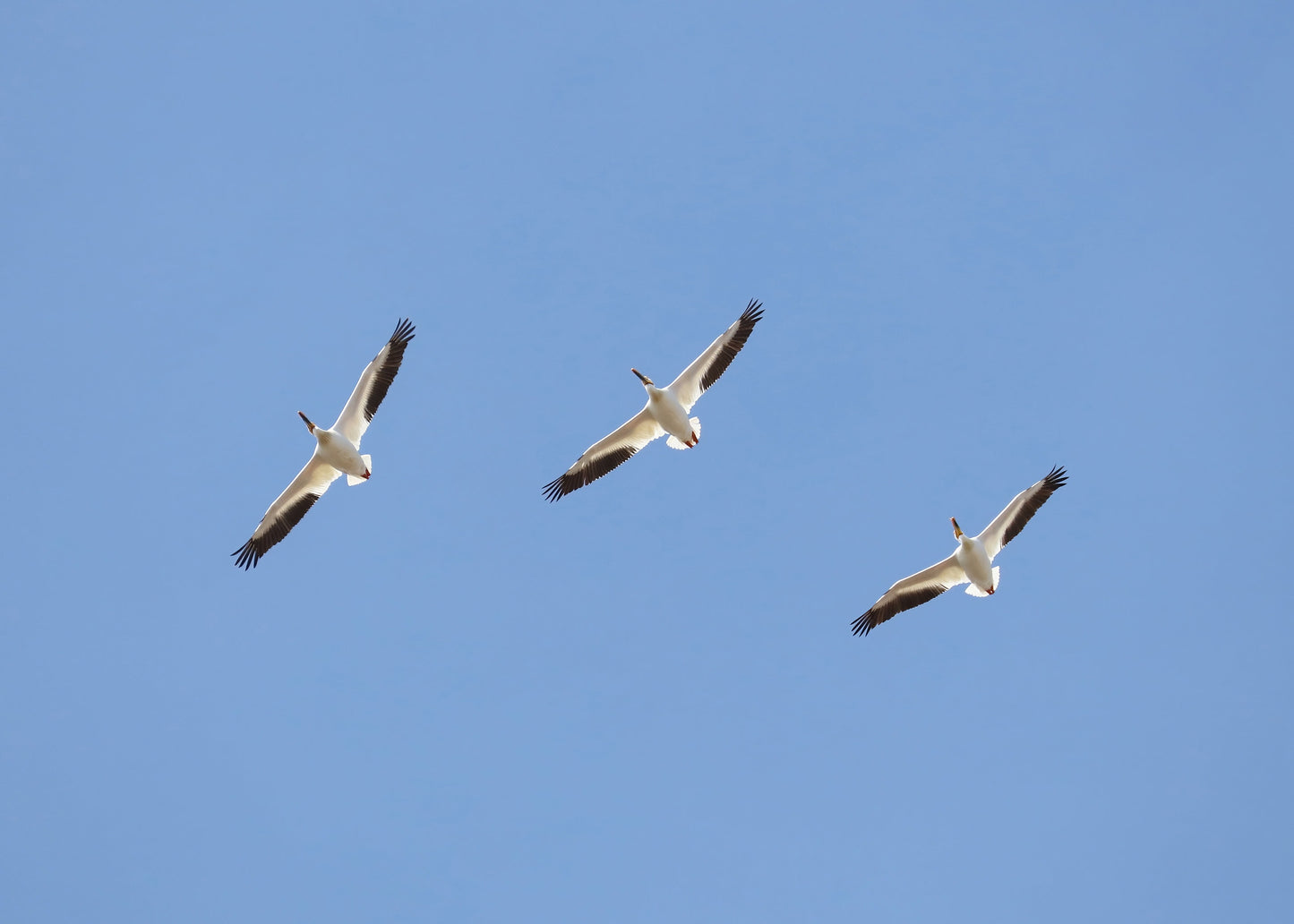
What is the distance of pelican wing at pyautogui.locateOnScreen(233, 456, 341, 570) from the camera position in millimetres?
20203

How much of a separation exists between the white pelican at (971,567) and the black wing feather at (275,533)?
941 centimetres

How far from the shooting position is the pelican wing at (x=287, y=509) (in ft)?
66.3

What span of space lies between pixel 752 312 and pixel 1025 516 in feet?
18.1

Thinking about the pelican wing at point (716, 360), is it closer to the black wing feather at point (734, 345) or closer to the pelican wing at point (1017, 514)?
the black wing feather at point (734, 345)

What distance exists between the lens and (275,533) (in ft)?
67.1

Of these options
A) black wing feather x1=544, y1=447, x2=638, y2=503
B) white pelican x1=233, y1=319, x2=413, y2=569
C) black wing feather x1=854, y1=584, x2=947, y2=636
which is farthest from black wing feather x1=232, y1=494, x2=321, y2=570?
black wing feather x1=854, y1=584, x2=947, y2=636

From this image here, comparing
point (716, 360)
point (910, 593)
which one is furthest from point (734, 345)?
point (910, 593)

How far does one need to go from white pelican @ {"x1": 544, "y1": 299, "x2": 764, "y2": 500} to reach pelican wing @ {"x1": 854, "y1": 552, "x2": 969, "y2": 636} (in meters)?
4.07

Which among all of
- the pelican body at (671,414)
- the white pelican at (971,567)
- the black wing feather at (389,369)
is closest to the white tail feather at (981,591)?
the white pelican at (971,567)

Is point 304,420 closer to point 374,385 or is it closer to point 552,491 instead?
point 374,385

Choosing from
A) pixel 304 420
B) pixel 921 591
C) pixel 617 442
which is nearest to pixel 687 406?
pixel 617 442

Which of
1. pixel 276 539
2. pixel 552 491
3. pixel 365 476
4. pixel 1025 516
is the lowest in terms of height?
pixel 276 539

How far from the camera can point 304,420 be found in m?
20.0

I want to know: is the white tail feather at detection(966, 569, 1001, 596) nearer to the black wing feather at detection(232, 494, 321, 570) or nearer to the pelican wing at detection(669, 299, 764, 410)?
the pelican wing at detection(669, 299, 764, 410)
